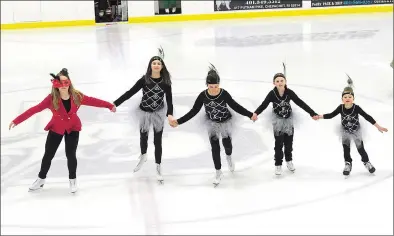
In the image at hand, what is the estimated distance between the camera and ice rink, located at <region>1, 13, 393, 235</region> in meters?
4.27

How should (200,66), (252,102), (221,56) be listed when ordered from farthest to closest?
(221,56) → (200,66) → (252,102)

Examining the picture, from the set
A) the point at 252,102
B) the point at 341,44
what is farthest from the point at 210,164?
the point at 341,44

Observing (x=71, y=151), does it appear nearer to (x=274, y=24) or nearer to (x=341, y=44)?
(x=341, y=44)

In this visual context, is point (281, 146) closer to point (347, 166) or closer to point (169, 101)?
point (347, 166)

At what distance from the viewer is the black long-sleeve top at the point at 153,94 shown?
497 centimetres

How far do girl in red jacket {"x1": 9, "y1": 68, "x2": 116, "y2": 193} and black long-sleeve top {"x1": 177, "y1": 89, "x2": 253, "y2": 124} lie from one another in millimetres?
738

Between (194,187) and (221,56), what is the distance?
6616 millimetres

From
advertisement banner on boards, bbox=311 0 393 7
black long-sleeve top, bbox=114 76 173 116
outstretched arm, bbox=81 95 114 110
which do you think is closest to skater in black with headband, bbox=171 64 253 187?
black long-sleeve top, bbox=114 76 173 116

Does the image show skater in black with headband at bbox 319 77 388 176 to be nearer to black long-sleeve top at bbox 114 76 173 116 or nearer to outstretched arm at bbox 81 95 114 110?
black long-sleeve top at bbox 114 76 173 116

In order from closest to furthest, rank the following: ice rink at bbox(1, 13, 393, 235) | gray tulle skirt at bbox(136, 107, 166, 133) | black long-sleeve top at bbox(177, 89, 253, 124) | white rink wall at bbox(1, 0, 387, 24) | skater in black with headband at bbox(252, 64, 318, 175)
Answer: ice rink at bbox(1, 13, 393, 235)
black long-sleeve top at bbox(177, 89, 253, 124)
skater in black with headband at bbox(252, 64, 318, 175)
gray tulle skirt at bbox(136, 107, 166, 133)
white rink wall at bbox(1, 0, 387, 24)

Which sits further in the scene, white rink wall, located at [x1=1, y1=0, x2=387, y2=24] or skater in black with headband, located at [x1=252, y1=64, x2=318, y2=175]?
white rink wall, located at [x1=1, y1=0, x2=387, y2=24]

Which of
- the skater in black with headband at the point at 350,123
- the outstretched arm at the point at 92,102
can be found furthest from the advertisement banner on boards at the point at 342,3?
the outstretched arm at the point at 92,102

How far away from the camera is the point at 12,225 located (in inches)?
168

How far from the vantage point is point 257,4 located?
17.3 meters
